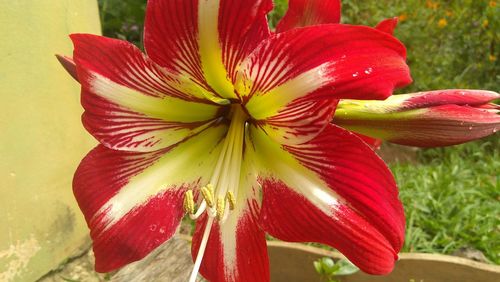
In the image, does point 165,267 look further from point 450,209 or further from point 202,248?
point 450,209

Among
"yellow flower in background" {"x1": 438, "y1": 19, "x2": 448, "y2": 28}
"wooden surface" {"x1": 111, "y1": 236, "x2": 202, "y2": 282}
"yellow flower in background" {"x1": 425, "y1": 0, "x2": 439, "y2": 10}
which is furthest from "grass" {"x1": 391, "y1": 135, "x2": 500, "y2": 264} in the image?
"yellow flower in background" {"x1": 425, "y1": 0, "x2": 439, "y2": 10}

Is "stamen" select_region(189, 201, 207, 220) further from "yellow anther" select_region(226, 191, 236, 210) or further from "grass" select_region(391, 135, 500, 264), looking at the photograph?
"grass" select_region(391, 135, 500, 264)

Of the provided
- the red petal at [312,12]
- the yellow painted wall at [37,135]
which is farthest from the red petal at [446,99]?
the yellow painted wall at [37,135]

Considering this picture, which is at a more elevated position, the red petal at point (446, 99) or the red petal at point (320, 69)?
the red petal at point (320, 69)

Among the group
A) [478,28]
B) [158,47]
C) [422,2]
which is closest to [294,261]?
[158,47]

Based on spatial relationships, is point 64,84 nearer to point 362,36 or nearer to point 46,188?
point 46,188

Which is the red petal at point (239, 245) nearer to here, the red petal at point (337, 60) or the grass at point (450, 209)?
the red petal at point (337, 60)

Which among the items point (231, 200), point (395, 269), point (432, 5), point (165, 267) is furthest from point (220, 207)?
point (432, 5)
